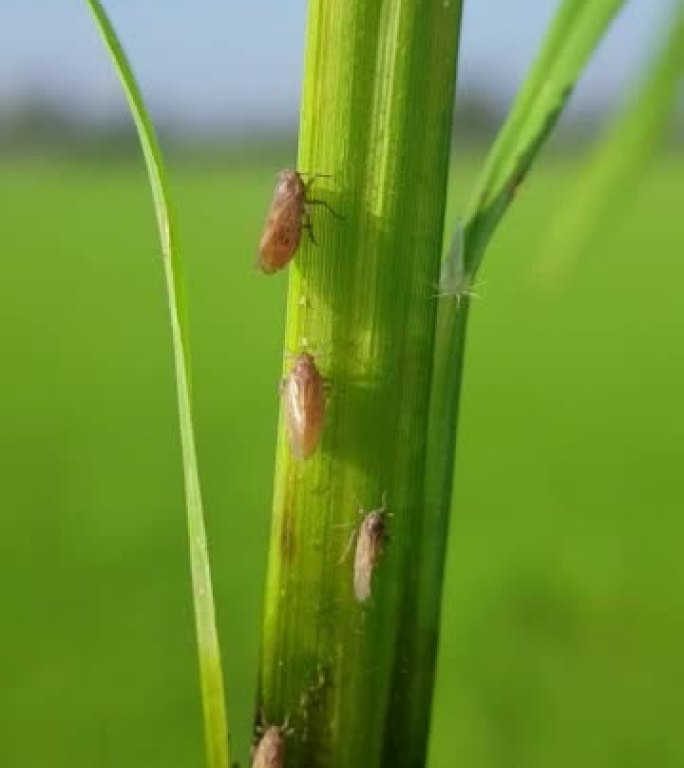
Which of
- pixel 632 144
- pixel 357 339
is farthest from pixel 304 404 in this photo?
pixel 632 144

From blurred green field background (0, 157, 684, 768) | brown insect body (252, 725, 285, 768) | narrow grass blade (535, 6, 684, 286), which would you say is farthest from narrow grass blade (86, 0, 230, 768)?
blurred green field background (0, 157, 684, 768)

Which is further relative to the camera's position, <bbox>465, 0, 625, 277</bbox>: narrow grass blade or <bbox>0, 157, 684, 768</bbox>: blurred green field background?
<bbox>0, 157, 684, 768</bbox>: blurred green field background

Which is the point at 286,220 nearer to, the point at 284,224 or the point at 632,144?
the point at 284,224

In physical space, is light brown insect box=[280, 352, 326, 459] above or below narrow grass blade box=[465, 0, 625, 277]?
below

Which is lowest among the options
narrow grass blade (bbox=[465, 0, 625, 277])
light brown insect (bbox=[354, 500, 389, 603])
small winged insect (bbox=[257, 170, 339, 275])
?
light brown insect (bbox=[354, 500, 389, 603])

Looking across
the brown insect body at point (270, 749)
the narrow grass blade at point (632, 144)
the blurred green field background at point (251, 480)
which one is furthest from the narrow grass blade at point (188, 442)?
the blurred green field background at point (251, 480)

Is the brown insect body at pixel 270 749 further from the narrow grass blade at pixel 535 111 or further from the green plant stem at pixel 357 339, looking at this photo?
the narrow grass blade at pixel 535 111

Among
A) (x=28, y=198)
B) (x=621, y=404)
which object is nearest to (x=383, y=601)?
(x=621, y=404)

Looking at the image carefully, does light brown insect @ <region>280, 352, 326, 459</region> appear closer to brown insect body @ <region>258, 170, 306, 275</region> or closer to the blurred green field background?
brown insect body @ <region>258, 170, 306, 275</region>
